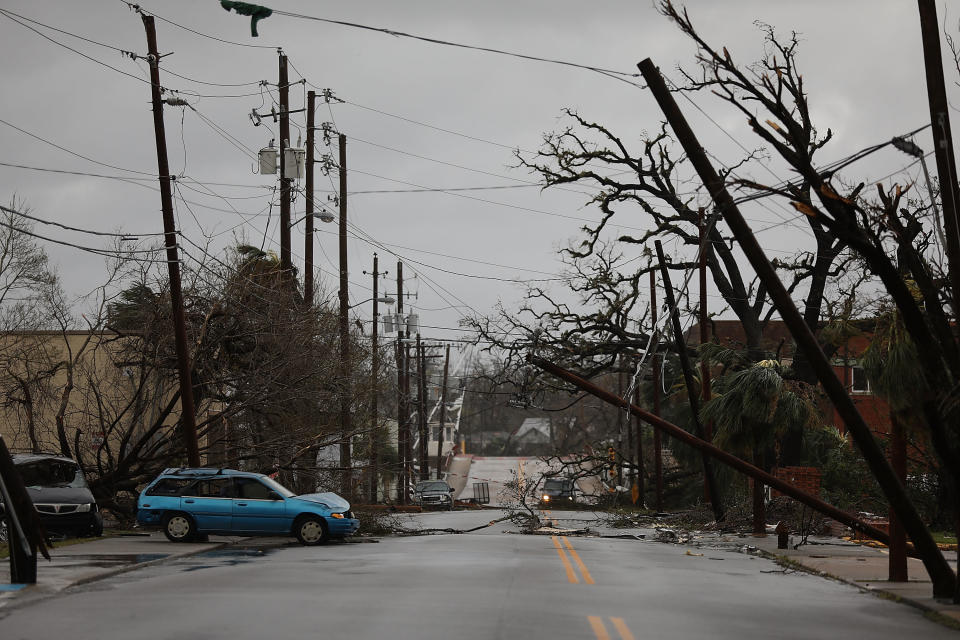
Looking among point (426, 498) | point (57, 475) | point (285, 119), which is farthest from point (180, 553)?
point (426, 498)

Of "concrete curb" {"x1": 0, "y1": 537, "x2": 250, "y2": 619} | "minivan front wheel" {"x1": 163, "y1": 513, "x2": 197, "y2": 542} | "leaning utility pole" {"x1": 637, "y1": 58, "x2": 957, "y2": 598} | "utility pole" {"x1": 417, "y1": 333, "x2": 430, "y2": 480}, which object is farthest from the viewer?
"utility pole" {"x1": 417, "y1": 333, "x2": 430, "y2": 480}

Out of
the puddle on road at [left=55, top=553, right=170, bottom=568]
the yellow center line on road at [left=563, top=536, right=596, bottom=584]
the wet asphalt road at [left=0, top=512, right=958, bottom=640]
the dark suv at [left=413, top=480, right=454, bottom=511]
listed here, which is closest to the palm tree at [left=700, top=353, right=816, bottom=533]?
the yellow center line on road at [left=563, top=536, right=596, bottom=584]

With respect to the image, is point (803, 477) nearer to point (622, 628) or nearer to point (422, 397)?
point (622, 628)

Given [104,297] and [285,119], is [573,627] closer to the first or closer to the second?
[104,297]

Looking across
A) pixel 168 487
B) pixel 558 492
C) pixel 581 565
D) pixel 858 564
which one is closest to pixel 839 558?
pixel 858 564

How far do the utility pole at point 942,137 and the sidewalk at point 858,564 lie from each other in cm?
399

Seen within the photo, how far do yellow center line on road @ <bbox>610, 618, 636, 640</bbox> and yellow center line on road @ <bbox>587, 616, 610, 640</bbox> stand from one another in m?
0.14

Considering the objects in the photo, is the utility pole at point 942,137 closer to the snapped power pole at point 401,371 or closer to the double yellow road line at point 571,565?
the double yellow road line at point 571,565

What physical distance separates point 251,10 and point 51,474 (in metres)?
12.7

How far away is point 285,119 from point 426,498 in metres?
28.6

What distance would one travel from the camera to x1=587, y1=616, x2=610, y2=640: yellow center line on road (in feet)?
34.8

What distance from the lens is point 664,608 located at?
1320 cm

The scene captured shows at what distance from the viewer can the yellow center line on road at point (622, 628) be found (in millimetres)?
10653

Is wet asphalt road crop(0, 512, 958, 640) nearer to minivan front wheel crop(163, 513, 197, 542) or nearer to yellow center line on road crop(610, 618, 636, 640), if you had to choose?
yellow center line on road crop(610, 618, 636, 640)
